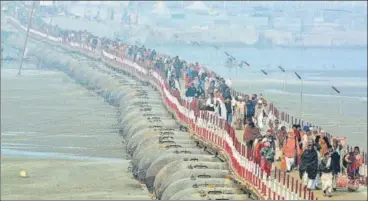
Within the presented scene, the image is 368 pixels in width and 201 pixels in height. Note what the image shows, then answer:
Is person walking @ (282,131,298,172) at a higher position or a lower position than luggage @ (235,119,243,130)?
higher

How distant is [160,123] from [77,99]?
→ 33.4 m

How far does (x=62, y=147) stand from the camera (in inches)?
2175

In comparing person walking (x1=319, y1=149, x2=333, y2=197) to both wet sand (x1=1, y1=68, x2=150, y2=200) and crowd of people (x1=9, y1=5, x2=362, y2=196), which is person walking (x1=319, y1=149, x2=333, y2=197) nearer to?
crowd of people (x1=9, y1=5, x2=362, y2=196)

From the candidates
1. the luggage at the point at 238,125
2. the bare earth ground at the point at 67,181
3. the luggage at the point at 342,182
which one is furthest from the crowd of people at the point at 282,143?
the bare earth ground at the point at 67,181

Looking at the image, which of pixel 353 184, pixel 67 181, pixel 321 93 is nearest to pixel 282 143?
pixel 353 184

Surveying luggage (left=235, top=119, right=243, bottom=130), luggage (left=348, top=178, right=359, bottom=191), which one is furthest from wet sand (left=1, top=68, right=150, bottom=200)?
luggage (left=348, top=178, right=359, bottom=191)

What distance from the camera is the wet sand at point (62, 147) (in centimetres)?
4184

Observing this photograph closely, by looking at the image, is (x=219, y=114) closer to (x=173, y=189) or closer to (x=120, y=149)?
(x=173, y=189)

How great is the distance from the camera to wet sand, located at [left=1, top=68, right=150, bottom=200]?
41844mm

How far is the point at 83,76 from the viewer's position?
314 ft

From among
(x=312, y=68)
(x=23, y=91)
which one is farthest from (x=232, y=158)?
(x=312, y=68)

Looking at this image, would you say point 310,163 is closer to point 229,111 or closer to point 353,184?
point 353,184

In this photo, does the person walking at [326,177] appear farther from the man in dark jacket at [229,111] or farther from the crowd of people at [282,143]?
the man in dark jacket at [229,111]

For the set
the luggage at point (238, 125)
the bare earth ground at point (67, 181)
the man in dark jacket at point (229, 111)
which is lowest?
the bare earth ground at point (67, 181)
